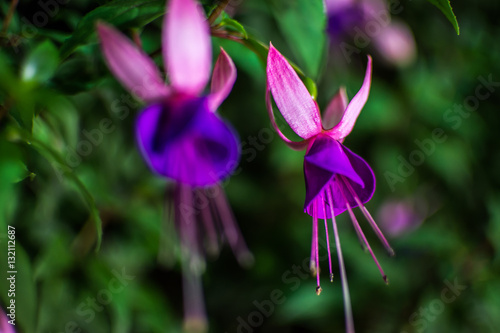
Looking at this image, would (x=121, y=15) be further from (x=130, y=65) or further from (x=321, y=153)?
(x=321, y=153)

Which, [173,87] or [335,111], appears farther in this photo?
[335,111]

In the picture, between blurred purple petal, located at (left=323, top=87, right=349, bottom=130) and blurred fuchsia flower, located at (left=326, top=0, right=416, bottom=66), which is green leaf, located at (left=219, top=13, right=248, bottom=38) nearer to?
blurred purple petal, located at (left=323, top=87, right=349, bottom=130)

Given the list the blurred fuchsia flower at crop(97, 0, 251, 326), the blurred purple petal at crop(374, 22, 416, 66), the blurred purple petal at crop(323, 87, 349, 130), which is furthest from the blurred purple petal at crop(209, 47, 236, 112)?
the blurred purple petal at crop(374, 22, 416, 66)

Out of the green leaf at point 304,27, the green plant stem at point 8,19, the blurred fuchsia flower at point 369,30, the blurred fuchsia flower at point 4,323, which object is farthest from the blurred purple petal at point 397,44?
the blurred fuchsia flower at point 4,323

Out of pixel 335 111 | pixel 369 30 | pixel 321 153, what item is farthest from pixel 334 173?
pixel 369 30

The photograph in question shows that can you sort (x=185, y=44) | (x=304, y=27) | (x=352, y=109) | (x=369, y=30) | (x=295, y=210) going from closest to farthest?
(x=185, y=44) < (x=352, y=109) < (x=304, y=27) < (x=369, y=30) < (x=295, y=210)

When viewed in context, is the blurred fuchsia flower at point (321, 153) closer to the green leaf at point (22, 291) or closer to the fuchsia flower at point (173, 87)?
the fuchsia flower at point (173, 87)

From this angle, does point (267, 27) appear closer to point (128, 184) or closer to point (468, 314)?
point (128, 184)
